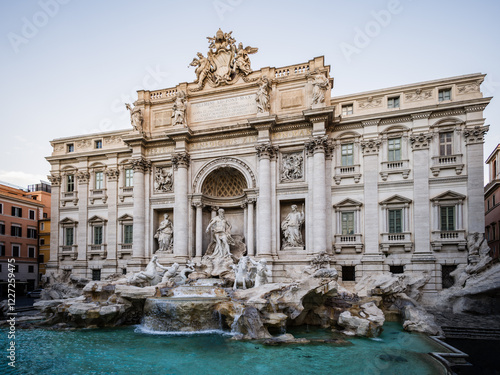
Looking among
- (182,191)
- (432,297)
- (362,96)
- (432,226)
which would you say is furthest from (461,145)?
(182,191)

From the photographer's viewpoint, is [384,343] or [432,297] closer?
[384,343]

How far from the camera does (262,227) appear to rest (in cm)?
2219

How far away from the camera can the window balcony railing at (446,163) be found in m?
20.2

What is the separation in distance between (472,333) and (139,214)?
20.8 meters

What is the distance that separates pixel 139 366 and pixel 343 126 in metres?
17.9

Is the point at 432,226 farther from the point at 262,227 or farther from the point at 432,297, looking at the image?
→ the point at 262,227

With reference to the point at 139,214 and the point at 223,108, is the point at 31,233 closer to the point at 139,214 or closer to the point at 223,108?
the point at 139,214

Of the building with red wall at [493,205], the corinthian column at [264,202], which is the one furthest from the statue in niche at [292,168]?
the building with red wall at [493,205]

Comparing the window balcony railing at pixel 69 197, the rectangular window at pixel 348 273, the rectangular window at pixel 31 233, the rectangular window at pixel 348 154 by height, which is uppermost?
the rectangular window at pixel 348 154

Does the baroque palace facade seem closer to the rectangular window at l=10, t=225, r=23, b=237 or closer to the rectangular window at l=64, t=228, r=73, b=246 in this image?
the rectangular window at l=64, t=228, r=73, b=246

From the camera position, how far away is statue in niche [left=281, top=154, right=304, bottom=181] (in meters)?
23.0

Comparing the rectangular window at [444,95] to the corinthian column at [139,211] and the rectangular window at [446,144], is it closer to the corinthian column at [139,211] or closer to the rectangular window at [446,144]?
the rectangular window at [446,144]

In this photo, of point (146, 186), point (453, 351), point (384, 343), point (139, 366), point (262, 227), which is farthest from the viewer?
point (146, 186)

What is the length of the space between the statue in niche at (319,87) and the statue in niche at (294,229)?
685 cm
